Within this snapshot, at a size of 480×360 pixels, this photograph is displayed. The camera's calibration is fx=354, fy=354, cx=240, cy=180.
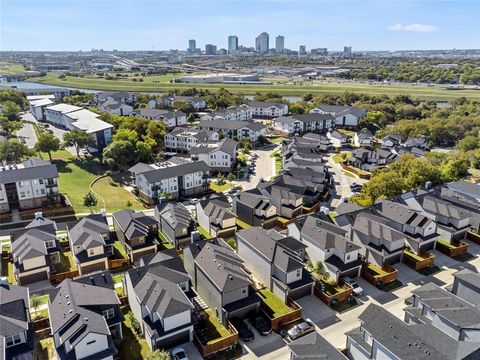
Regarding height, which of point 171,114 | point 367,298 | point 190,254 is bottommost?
point 367,298

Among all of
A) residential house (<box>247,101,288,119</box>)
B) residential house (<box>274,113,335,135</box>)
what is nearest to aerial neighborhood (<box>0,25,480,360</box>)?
residential house (<box>274,113,335,135</box>)

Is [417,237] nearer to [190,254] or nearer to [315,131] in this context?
[190,254]

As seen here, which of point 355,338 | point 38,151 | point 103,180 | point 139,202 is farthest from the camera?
point 38,151

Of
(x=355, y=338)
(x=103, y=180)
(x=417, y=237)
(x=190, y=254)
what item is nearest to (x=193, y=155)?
(x=103, y=180)

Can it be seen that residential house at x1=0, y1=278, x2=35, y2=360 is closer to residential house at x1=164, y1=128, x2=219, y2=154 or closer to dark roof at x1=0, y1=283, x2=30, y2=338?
dark roof at x1=0, y1=283, x2=30, y2=338

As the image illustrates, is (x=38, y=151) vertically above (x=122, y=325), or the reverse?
(x=38, y=151)

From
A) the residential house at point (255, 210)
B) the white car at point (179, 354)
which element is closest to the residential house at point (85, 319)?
the white car at point (179, 354)

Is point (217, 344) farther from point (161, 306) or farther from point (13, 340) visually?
point (13, 340)
